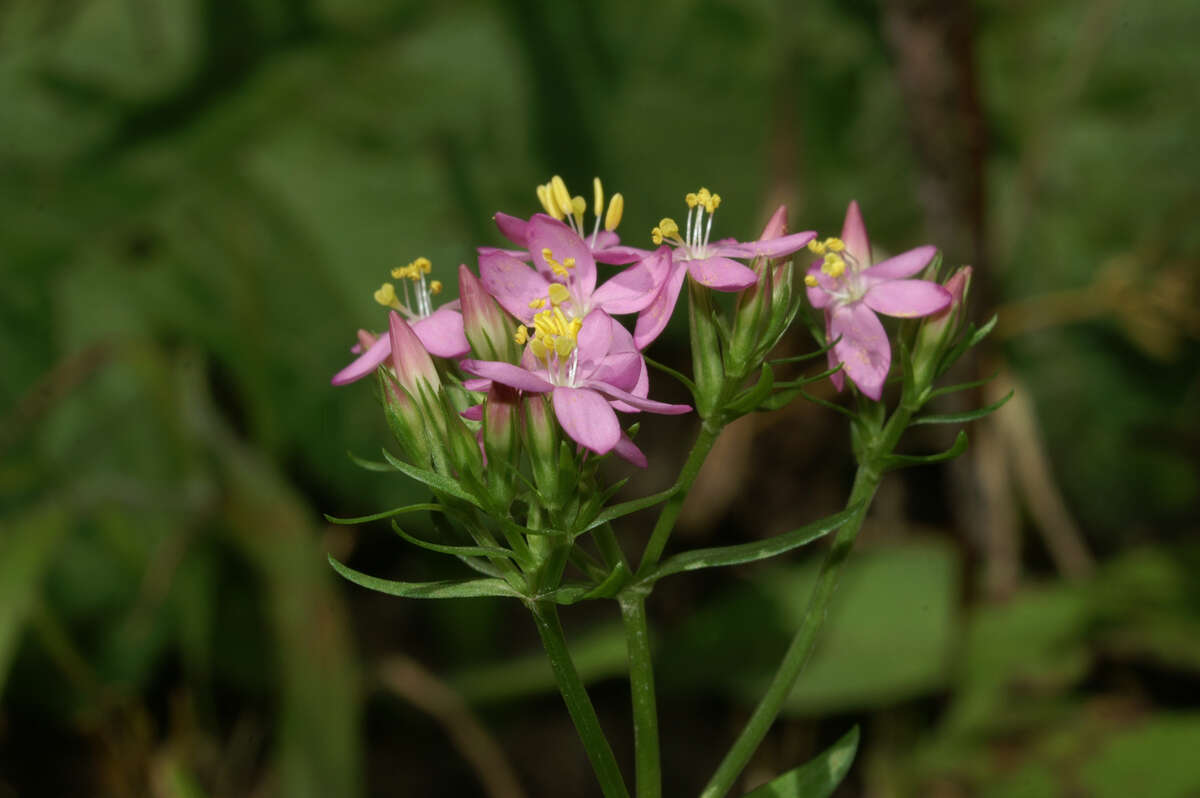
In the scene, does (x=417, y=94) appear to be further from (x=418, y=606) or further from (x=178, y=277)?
(x=418, y=606)

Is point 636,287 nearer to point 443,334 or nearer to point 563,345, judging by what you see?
point 563,345

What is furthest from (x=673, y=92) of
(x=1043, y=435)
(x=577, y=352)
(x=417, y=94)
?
(x=577, y=352)

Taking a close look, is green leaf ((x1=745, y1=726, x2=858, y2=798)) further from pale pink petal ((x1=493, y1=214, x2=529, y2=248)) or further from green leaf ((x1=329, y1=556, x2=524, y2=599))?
pale pink petal ((x1=493, y1=214, x2=529, y2=248))

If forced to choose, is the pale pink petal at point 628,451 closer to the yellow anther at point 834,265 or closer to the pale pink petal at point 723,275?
the pale pink petal at point 723,275

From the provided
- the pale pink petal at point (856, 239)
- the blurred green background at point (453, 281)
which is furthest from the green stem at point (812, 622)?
the blurred green background at point (453, 281)

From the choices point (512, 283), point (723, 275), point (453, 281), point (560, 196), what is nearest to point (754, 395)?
point (723, 275)
